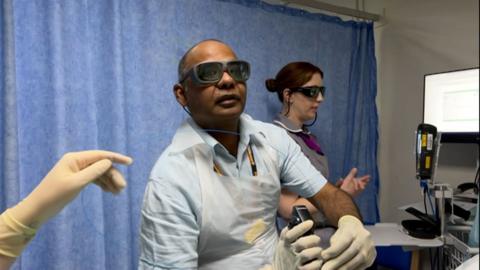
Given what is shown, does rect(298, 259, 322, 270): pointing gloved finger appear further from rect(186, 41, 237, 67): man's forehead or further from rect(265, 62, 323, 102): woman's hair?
rect(265, 62, 323, 102): woman's hair

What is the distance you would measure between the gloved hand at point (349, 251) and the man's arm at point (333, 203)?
272 millimetres

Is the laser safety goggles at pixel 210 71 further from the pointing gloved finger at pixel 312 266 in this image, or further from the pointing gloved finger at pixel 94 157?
the pointing gloved finger at pixel 312 266

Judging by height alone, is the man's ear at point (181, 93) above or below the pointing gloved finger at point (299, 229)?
above

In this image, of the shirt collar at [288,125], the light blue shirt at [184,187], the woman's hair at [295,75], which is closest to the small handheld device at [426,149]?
the light blue shirt at [184,187]

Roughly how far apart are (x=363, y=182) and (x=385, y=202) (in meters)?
0.97

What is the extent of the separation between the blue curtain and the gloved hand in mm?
1114

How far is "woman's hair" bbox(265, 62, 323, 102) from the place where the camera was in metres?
1.85

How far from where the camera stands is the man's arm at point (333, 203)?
3.86 feet

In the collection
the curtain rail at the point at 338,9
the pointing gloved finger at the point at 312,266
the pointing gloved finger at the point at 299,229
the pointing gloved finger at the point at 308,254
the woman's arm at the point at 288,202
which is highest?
the curtain rail at the point at 338,9

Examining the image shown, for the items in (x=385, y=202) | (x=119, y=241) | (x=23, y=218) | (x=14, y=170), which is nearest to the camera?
(x=23, y=218)

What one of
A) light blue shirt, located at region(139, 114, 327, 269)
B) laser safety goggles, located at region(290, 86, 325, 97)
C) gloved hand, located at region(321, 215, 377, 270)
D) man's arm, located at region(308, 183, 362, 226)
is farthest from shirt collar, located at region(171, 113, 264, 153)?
laser safety goggles, located at region(290, 86, 325, 97)

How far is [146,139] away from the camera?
5.65 ft

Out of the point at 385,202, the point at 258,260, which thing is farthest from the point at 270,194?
the point at 385,202

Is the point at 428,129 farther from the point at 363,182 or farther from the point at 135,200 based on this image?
the point at 135,200
